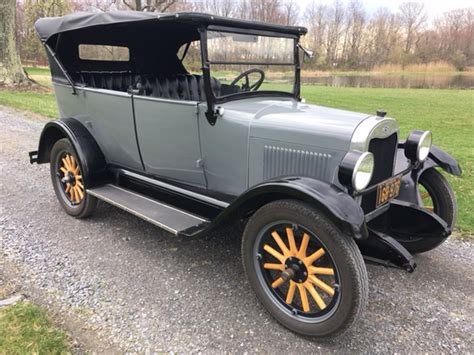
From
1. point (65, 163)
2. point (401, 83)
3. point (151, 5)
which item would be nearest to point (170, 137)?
point (65, 163)

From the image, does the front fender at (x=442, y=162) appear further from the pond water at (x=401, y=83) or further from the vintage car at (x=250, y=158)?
the pond water at (x=401, y=83)

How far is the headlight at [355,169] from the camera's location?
2.36 meters

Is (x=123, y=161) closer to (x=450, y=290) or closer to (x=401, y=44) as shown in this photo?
(x=450, y=290)

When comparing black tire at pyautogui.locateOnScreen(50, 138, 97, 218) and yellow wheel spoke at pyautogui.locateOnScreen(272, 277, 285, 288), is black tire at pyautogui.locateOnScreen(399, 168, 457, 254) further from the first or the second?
black tire at pyautogui.locateOnScreen(50, 138, 97, 218)

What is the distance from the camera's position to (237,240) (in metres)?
3.71

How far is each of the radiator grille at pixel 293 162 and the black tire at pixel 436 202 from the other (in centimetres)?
124

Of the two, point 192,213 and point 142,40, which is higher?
point 142,40

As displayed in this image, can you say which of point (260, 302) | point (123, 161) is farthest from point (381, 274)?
point (123, 161)

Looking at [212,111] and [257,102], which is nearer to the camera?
[212,111]

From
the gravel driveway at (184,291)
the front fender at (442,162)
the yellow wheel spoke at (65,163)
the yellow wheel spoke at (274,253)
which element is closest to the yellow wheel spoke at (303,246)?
the yellow wheel spoke at (274,253)

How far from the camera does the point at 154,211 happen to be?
132 inches

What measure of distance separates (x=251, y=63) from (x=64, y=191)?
2.58m

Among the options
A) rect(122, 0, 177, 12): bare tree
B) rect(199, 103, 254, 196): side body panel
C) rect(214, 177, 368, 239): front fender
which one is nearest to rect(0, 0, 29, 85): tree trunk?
rect(122, 0, 177, 12): bare tree

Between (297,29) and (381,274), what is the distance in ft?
7.65
